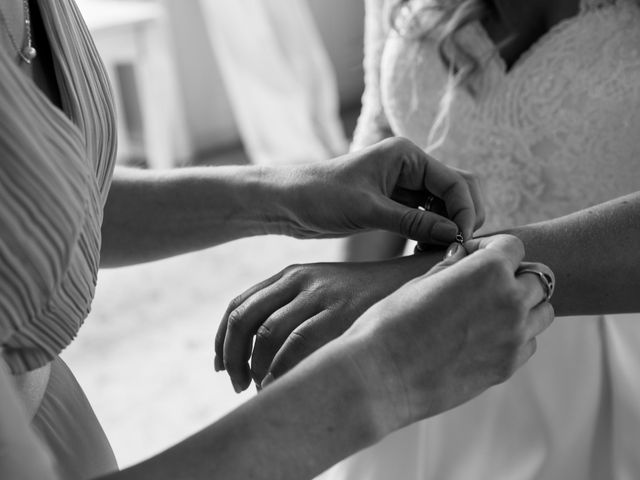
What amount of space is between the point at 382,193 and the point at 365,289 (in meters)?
0.13

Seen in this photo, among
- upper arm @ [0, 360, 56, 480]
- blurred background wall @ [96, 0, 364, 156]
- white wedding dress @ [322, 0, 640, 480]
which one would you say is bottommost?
blurred background wall @ [96, 0, 364, 156]

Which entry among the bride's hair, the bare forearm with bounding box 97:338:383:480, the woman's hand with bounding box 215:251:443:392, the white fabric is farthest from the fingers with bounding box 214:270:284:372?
the white fabric

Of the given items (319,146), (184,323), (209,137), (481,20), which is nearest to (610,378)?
(481,20)

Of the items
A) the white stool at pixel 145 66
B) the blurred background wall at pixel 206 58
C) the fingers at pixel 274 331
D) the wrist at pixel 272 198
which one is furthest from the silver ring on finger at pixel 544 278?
the blurred background wall at pixel 206 58

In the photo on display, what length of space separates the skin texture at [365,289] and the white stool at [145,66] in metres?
2.28

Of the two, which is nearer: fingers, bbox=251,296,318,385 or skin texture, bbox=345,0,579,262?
fingers, bbox=251,296,318,385

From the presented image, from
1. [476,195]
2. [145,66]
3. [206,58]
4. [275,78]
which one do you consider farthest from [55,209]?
[206,58]

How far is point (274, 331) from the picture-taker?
30.9 inches

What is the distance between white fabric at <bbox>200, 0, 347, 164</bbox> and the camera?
3.59 meters

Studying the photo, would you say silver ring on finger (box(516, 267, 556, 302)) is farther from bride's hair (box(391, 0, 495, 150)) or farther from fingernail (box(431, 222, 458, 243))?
bride's hair (box(391, 0, 495, 150))

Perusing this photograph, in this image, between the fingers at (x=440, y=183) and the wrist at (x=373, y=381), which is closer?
the wrist at (x=373, y=381)

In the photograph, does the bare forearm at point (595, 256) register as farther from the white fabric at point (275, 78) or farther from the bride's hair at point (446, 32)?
the white fabric at point (275, 78)

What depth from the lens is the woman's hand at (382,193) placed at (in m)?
0.88

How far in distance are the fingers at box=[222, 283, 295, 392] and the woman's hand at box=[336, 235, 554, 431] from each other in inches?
7.0
